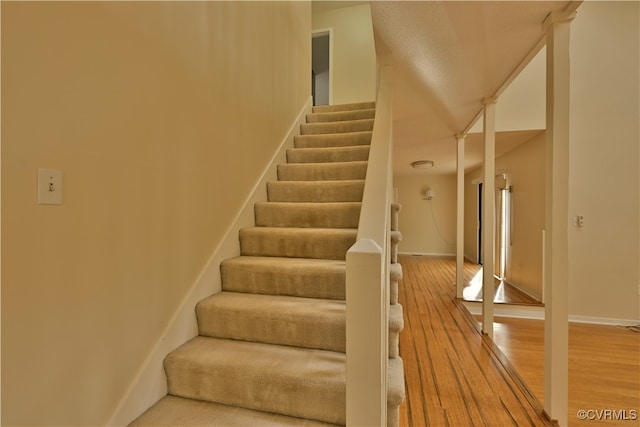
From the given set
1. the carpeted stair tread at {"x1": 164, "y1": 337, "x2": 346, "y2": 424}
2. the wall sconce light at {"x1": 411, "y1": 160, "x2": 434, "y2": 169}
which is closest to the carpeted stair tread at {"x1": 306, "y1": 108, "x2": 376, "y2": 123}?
the carpeted stair tread at {"x1": 164, "y1": 337, "x2": 346, "y2": 424}

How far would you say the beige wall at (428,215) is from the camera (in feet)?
27.0

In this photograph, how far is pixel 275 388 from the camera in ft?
3.99

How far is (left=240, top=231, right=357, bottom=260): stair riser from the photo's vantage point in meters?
1.85

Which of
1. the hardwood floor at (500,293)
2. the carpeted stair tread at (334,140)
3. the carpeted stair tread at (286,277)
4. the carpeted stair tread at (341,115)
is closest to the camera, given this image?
the carpeted stair tread at (286,277)

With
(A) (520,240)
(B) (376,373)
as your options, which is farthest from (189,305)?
(A) (520,240)

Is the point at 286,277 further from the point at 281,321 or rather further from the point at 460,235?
the point at 460,235

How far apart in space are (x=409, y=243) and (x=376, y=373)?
26.2 ft

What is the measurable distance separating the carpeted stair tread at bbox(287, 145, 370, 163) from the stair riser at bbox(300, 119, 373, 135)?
0.42m

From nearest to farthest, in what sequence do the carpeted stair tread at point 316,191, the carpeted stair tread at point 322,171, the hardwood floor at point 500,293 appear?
the carpeted stair tread at point 316,191, the carpeted stair tread at point 322,171, the hardwood floor at point 500,293

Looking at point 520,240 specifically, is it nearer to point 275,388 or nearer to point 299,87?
point 299,87

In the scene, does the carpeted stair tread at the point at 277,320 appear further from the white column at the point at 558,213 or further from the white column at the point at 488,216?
the white column at the point at 488,216

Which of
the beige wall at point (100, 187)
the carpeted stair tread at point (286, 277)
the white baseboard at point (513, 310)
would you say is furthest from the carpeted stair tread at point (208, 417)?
the white baseboard at point (513, 310)

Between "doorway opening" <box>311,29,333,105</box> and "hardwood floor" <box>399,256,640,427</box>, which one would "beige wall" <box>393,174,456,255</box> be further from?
"hardwood floor" <box>399,256,640,427</box>

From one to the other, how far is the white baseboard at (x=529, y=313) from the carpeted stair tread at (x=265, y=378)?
11.4 feet
